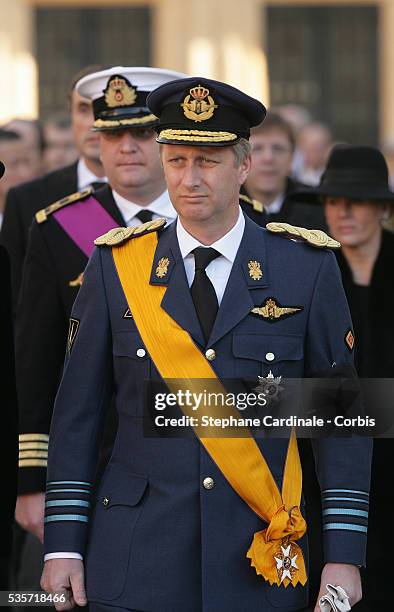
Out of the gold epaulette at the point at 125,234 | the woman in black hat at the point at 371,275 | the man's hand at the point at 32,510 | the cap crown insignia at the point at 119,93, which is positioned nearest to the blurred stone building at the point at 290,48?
the woman in black hat at the point at 371,275

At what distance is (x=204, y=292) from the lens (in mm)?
4273

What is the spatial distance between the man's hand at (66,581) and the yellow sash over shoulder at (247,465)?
0.45 m

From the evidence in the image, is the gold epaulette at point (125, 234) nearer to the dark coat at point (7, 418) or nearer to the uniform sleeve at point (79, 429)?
the uniform sleeve at point (79, 429)

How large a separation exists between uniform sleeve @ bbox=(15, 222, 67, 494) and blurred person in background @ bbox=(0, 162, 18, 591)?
78 cm

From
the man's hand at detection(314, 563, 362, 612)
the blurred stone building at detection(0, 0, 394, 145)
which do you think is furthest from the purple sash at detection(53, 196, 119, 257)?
the blurred stone building at detection(0, 0, 394, 145)

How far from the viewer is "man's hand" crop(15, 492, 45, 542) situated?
16.9ft

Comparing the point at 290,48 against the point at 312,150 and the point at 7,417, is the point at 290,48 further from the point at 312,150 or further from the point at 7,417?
the point at 7,417

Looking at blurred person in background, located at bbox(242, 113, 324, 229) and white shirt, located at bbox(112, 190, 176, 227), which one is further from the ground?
blurred person in background, located at bbox(242, 113, 324, 229)

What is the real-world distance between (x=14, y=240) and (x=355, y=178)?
138 cm

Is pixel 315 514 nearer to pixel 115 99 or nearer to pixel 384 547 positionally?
pixel 384 547

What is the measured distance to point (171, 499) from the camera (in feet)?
13.6

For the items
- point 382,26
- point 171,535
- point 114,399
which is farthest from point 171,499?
point 382,26

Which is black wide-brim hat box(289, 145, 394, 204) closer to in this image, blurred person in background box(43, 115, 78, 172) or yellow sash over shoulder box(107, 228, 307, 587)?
yellow sash over shoulder box(107, 228, 307, 587)


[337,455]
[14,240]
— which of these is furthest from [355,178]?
[337,455]
